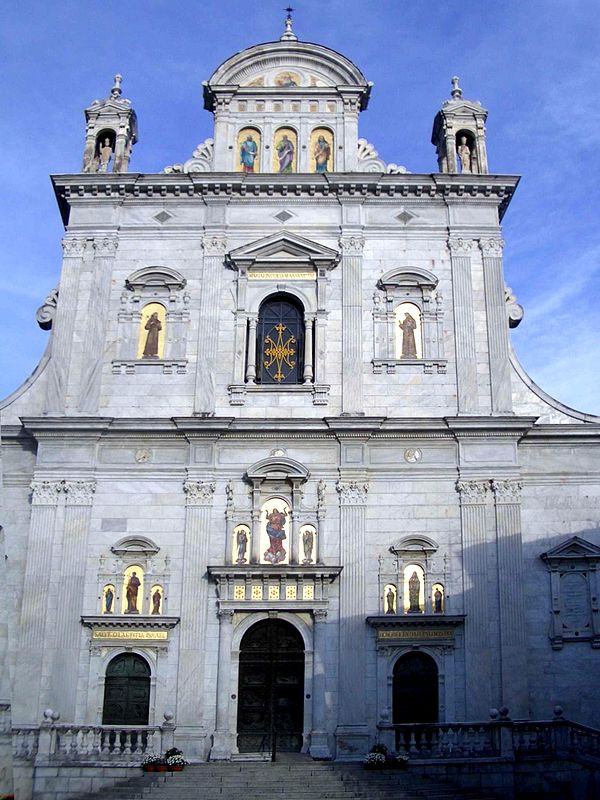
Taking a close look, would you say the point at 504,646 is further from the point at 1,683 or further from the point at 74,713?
the point at 1,683

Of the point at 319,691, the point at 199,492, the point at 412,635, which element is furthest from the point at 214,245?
the point at 319,691

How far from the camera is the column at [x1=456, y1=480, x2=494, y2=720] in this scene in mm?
20984

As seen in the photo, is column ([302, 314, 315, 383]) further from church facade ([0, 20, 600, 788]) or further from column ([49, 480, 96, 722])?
column ([49, 480, 96, 722])

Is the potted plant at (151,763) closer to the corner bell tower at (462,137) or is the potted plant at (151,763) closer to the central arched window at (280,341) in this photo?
the central arched window at (280,341)

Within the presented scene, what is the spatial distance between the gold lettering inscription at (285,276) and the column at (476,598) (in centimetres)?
643

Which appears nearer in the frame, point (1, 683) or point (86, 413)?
point (1, 683)

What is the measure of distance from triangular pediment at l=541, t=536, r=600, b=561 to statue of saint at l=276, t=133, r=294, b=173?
11892 millimetres

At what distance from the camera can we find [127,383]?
23.6 m

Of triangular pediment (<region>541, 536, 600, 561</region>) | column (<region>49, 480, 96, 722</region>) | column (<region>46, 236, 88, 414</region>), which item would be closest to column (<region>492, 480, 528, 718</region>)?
triangular pediment (<region>541, 536, 600, 561</region>)

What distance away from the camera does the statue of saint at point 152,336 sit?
24.0 metres

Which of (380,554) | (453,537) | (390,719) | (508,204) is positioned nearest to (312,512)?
(380,554)

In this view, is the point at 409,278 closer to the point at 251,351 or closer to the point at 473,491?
the point at 251,351

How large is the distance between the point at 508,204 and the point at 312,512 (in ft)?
32.5

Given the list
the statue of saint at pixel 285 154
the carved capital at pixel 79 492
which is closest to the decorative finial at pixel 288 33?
the statue of saint at pixel 285 154
